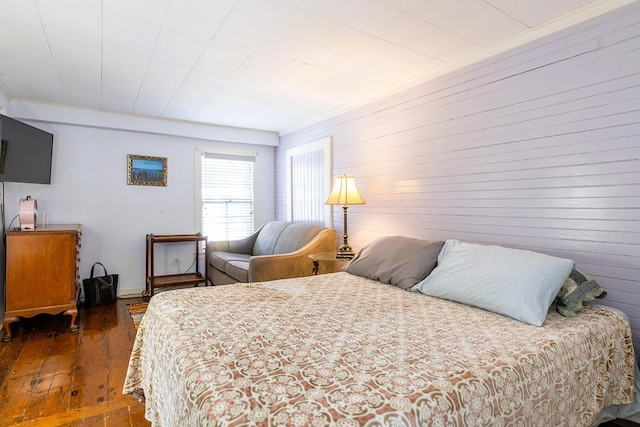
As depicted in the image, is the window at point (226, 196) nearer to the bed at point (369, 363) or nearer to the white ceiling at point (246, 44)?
the white ceiling at point (246, 44)

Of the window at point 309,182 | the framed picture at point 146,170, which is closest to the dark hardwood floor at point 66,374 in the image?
the framed picture at point 146,170

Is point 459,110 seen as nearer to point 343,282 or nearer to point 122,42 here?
point 343,282

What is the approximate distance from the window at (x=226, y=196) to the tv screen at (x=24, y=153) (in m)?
1.76

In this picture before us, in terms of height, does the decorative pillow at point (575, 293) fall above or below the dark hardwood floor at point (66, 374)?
above

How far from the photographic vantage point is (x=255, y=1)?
6.21 ft

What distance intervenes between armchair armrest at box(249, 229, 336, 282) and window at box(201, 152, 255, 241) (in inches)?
66.9

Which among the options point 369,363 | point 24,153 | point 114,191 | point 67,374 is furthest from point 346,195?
point 24,153

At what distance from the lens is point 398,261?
2.42 m

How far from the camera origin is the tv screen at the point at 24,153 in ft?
9.64

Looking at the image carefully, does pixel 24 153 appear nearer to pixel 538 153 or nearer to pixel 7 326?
pixel 7 326

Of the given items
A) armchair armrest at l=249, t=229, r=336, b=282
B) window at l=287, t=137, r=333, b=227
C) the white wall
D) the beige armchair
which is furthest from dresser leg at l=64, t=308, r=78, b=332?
window at l=287, t=137, r=333, b=227

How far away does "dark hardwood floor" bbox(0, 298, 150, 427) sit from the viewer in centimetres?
189

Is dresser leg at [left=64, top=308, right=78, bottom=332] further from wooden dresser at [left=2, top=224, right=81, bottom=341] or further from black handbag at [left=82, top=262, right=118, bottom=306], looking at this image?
black handbag at [left=82, top=262, right=118, bottom=306]

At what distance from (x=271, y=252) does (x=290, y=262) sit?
0.89m
